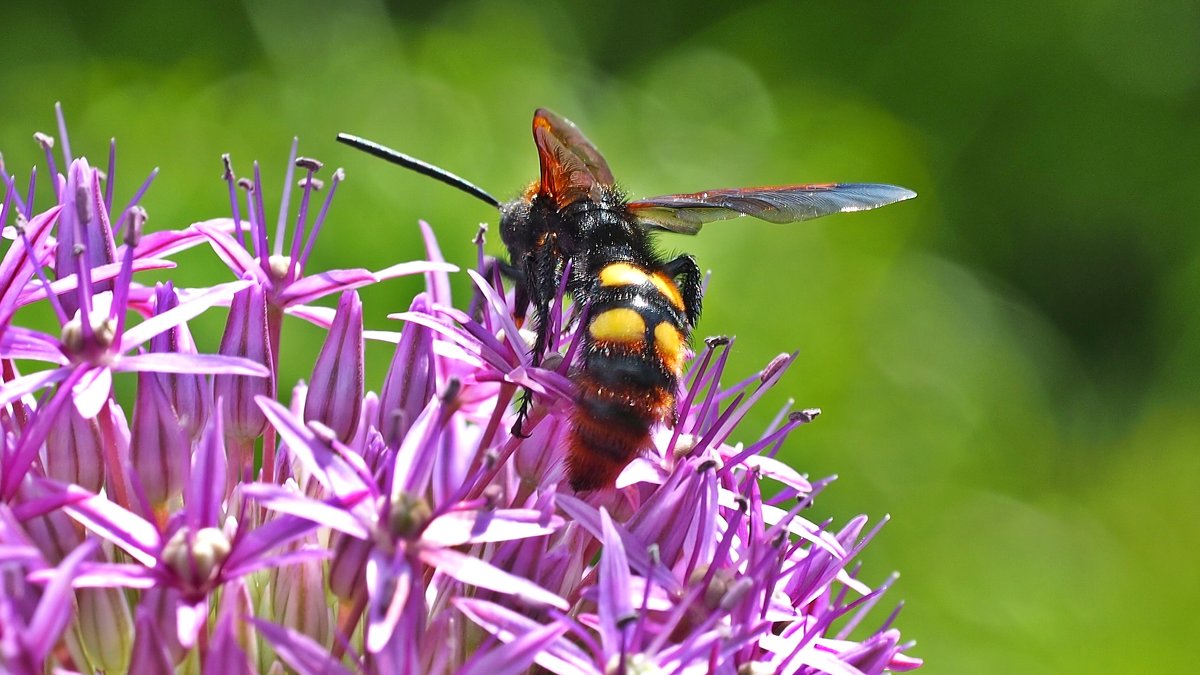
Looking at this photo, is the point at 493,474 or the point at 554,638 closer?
the point at 554,638

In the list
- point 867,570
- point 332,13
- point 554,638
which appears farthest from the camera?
point 332,13

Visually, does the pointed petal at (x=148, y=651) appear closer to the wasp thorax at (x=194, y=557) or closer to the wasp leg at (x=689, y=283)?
the wasp thorax at (x=194, y=557)

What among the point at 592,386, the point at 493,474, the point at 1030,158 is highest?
the point at 1030,158

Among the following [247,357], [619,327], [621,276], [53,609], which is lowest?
[53,609]

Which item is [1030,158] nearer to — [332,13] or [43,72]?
[332,13]

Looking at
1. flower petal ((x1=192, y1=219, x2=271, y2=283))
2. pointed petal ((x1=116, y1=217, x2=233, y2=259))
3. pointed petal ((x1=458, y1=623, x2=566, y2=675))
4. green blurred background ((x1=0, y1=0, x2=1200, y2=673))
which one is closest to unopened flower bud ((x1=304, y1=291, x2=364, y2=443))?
flower petal ((x1=192, y1=219, x2=271, y2=283))

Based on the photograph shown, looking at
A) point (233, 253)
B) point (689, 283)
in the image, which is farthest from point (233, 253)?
point (689, 283)

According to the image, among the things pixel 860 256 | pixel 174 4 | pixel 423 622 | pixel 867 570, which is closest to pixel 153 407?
pixel 423 622

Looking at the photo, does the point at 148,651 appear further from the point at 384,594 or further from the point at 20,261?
the point at 20,261
